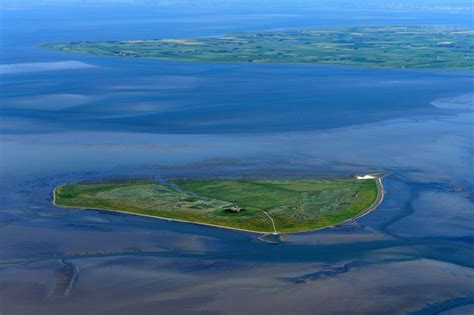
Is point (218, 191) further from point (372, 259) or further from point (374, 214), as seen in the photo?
point (372, 259)

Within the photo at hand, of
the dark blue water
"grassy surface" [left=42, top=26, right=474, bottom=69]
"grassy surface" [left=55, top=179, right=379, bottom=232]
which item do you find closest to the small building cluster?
"grassy surface" [left=55, top=179, right=379, bottom=232]

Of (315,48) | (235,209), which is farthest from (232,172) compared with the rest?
(315,48)

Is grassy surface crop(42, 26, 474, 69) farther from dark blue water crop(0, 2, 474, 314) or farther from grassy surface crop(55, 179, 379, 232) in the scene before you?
grassy surface crop(55, 179, 379, 232)

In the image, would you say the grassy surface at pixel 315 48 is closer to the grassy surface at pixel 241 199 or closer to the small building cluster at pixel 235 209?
the grassy surface at pixel 241 199

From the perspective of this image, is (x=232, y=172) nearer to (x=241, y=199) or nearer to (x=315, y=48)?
(x=241, y=199)

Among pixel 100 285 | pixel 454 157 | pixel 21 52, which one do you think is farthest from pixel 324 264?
pixel 21 52
